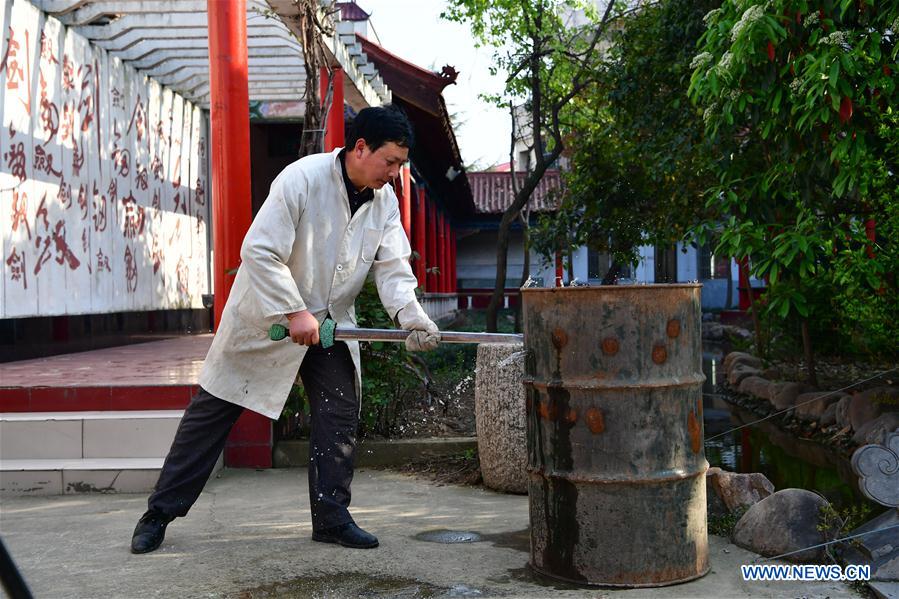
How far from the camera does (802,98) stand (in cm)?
576

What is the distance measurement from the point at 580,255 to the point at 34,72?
20.2 m

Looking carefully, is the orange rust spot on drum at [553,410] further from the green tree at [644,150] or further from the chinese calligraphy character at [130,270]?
the chinese calligraphy character at [130,270]

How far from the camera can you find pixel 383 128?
3.91 m

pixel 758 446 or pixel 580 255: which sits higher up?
pixel 580 255

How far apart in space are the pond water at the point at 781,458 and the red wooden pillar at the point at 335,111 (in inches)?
183

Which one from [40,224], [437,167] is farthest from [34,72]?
[437,167]

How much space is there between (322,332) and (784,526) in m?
1.99

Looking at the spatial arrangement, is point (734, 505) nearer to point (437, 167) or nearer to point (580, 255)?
point (437, 167)

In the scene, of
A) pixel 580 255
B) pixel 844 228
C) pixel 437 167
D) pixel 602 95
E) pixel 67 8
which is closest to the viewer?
pixel 844 228

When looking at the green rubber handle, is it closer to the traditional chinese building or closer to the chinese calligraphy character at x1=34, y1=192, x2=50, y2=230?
the traditional chinese building

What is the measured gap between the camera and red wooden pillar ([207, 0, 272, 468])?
21.8 ft

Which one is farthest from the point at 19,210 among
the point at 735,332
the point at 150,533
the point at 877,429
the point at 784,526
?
the point at 735,332

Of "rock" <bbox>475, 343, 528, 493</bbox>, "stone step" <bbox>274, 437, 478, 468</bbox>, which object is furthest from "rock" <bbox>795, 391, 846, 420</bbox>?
"rock" <bbox>475, 343, 528, 493</bbox>

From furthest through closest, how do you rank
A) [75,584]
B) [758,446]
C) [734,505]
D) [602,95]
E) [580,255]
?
1. [580,255]
2. [602,95]
3. [758,446]
4. [734,505]
5. [75,584]
